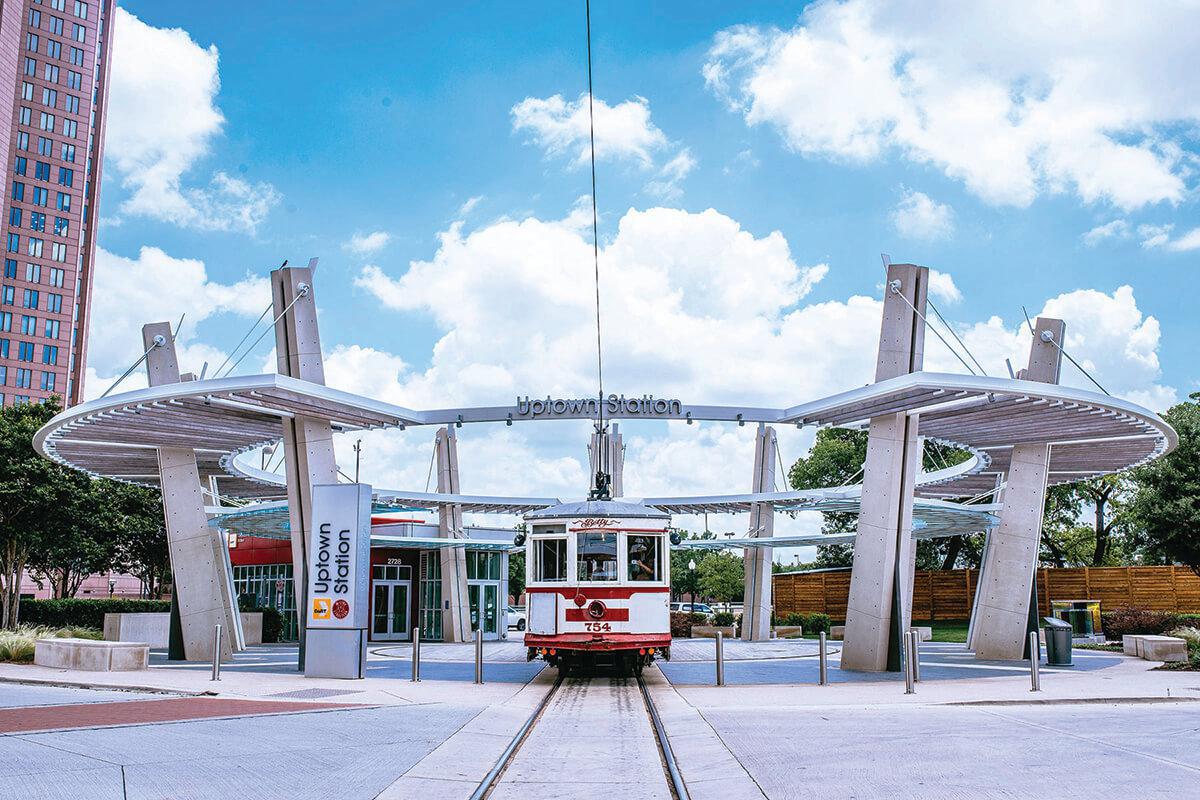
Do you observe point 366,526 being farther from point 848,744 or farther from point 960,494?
point 960,494

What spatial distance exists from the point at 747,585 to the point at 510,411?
13.1m

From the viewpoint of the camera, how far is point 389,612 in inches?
1478

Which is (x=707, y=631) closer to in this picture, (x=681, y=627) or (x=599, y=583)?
(x=681, y=627)

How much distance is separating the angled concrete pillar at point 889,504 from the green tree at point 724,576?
149ft

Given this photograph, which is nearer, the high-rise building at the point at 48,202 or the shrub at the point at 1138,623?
the shrub at the point at 1138,623

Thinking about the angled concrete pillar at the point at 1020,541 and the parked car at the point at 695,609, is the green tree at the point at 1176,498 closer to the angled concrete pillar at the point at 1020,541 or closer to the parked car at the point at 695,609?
the angled concrete pillar at the point at 1020,541

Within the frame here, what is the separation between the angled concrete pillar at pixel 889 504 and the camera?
66.8 feet

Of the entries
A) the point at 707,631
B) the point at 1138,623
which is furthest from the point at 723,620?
the point at 1138,623

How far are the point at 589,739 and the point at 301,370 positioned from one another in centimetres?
1315

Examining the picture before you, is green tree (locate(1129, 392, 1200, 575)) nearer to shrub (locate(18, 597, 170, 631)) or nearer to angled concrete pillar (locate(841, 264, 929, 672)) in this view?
angled concrete pillar (locate(841, 264, 929, 672))

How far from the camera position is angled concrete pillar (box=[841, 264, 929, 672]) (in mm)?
20375

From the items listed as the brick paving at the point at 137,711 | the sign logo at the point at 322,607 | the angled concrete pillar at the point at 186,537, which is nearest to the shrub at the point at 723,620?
the angled concrete pillar at the point at 186,537

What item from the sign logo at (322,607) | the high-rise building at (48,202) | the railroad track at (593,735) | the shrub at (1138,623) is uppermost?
the high-rise building at (48,202)

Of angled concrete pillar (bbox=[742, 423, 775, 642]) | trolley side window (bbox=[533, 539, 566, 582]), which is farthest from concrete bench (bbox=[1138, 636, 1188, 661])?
angled concrete pillar (bbox=[742, 423, 775, 642])
